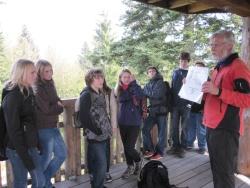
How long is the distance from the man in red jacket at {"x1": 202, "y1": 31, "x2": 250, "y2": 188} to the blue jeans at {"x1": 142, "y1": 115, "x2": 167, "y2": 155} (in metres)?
2.31

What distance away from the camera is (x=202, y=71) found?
9.51ft

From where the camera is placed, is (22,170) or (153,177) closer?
(22,170)

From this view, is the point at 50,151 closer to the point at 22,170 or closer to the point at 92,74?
the point at 22,170

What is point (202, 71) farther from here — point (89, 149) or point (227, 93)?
point (89, 149)

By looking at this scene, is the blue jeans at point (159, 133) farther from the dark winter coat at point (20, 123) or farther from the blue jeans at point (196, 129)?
the dark winter coat at point (20, 123)

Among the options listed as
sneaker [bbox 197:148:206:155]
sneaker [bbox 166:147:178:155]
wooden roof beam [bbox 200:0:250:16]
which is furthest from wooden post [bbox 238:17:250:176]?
sneaker [bbox 166:147:178:155]

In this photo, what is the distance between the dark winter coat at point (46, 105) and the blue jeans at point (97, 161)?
19.8 inches

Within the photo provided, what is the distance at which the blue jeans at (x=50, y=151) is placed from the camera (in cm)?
343

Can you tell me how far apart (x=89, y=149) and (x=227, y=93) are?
67.5 inches

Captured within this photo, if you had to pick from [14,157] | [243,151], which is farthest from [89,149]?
[243,151]

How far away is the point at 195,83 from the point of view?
2.92 m

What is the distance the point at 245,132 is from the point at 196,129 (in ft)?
4.35

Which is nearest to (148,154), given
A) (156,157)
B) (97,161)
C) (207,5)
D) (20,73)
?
(156,157)

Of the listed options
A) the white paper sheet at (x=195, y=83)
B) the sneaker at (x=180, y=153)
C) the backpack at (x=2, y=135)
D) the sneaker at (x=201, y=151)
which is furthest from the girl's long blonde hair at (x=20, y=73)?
the sneaker at (x=201, y=151)
